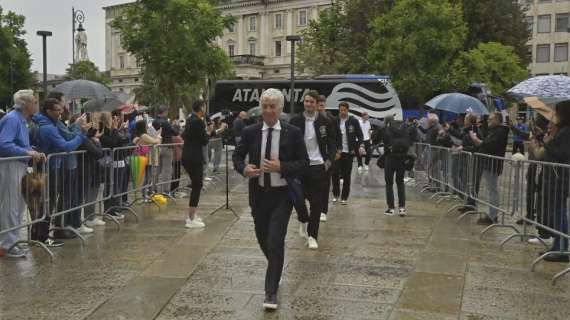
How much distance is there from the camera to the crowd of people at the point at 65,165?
6996mm

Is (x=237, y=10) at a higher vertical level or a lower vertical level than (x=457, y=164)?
higher

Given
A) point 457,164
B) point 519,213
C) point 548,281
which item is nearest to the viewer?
point 548,281

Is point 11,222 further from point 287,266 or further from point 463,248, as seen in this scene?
point 463,248

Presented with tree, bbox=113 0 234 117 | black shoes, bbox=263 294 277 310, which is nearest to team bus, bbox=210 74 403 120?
tree, bbox=113 0 234 117

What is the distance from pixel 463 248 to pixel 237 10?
85841mm

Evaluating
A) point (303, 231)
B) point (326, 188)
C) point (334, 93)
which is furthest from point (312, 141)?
point (334, 93)

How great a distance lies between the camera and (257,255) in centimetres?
725

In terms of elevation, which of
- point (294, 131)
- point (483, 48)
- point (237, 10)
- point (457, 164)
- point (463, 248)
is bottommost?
point (463, 248)

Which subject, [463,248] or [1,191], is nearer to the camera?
[1,191]

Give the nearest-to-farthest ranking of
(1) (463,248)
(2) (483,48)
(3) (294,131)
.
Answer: (3) (294,131) < (1) (463,248) < (2) (483,48)

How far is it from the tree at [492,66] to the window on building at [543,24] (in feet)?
117

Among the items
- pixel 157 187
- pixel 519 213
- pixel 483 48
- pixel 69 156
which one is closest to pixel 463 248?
pixel 519 213

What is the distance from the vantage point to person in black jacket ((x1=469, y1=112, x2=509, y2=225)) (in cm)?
923

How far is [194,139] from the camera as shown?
8.89 metres
